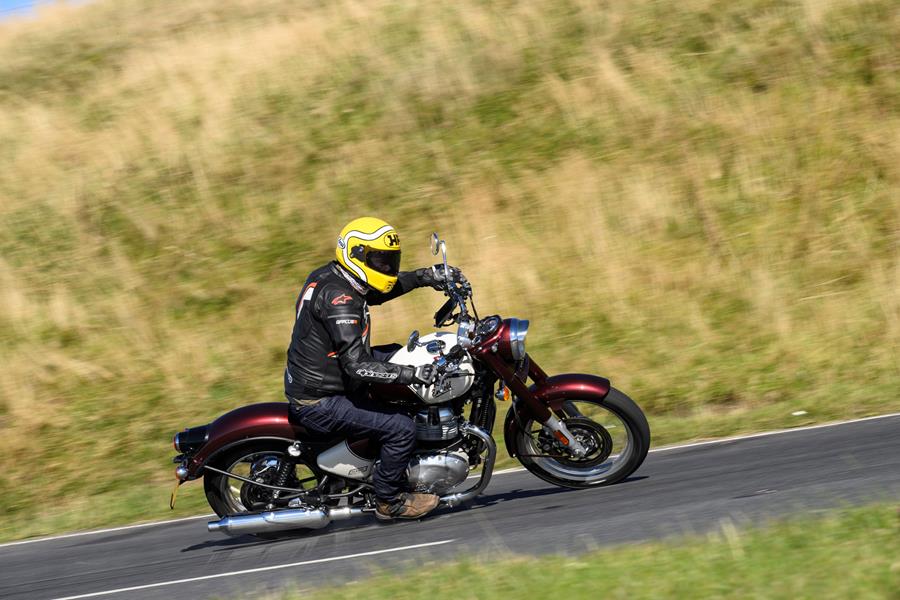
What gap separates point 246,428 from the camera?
716 cm

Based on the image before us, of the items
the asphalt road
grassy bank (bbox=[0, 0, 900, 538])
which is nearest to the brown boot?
the asphalt road

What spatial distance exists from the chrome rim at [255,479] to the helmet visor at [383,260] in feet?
5.03

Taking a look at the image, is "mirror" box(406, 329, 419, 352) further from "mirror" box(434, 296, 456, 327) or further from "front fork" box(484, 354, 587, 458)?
"front fork" box(484, 354, 587, 458)

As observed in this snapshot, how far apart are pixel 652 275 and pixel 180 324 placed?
6.28 metres

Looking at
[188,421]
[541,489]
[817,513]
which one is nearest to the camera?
[817,513]

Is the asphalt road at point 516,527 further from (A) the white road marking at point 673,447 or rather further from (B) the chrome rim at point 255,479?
(B) the chrome rim at point 255,479

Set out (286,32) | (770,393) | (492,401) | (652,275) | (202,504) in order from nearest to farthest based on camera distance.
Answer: (492,401) → (202,504) → (770,393) → (652,275) → (286,32)

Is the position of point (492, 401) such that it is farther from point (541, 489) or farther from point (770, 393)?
point (770, 393)

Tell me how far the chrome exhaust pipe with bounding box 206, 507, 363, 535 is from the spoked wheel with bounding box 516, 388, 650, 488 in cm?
133

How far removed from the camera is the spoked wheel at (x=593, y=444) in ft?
23.0

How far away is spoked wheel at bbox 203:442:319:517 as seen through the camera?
7254 mm

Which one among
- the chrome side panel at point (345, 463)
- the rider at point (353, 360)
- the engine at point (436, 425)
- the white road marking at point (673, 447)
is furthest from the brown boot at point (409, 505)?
the white road marking at point (673, 447)

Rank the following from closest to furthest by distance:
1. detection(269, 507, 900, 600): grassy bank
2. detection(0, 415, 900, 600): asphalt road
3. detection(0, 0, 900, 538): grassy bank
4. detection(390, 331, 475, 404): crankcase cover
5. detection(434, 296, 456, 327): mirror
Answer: detection(269, 507, 900, 600): grassy bank
detection(0, 415, 900, 600): asphalt road
detection(390, 331, 475, 404): crankcase cover
detection(434, 296, 456, 327): mirror
detection(0, 0, 900, 538): grassy bank

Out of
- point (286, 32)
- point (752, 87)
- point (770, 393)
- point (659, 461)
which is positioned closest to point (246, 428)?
point (659, 461)
